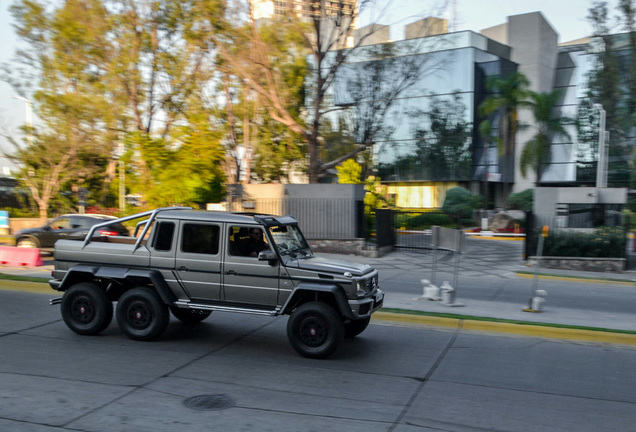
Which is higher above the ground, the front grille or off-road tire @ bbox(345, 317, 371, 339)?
the front grille

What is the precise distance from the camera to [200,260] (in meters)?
7.93

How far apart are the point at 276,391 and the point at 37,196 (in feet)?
99.2

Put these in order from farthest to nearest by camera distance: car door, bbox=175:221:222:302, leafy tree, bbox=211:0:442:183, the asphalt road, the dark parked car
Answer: leafy tree, bbox=211:0:442:183 < the dark parked car < car door, bbox=175:221:222:302 < the asphalt road

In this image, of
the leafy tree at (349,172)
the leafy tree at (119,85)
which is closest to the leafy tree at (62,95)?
the leafy tree at (119,85)

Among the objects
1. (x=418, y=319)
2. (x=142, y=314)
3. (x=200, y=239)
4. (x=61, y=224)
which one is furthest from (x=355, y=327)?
(x=61, y=224)

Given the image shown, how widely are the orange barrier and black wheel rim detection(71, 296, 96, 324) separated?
27.4ft

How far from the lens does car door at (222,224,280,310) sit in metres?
7.66

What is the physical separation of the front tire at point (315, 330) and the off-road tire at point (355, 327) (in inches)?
39.8

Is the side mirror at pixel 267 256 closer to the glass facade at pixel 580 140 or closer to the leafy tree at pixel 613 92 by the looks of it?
the leafy tree at pixel 613 92

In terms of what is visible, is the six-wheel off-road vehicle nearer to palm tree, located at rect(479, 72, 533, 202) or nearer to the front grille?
the front grille

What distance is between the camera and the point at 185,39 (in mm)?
27000

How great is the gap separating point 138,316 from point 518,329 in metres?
6.19

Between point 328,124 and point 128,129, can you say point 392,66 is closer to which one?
point 328,124

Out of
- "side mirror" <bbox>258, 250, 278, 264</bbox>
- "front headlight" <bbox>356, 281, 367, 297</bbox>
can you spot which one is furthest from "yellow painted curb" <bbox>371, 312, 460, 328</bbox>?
"side mirror" <bbox>258, 250, 278, 264</bbox>
